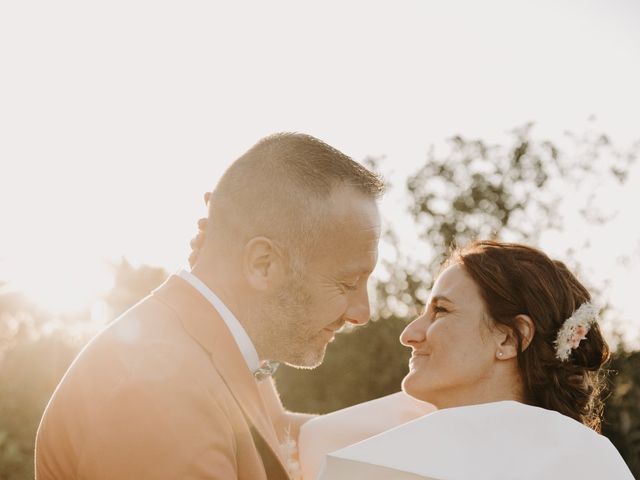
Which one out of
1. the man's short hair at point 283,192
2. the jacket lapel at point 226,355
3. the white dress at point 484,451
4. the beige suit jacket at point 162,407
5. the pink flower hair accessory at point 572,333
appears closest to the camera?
the beige suit jacket at point 162,407

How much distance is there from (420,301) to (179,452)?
14.5 m

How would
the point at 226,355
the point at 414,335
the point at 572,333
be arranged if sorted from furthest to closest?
the point at 414,335 → the point at 572,333 → the point at 226,355

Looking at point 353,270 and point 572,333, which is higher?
point 353,270

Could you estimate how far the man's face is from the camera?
3.26 m

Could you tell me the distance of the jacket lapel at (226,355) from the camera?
9.32ft

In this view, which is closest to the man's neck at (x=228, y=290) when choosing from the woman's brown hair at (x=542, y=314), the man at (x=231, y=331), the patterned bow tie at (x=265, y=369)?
the man at (x=231, y=331)

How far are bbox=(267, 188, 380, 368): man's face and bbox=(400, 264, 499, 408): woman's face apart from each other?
1211 millimetres

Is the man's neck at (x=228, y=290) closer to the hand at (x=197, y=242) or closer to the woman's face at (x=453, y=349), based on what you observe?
the hand at (x=197, y=242)

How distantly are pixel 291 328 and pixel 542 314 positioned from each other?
1.94m

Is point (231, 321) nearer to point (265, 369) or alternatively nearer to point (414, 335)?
point (265, 369)

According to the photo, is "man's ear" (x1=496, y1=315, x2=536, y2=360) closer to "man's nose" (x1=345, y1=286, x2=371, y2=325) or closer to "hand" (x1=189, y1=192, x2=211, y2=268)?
"man's nose" (x1=345, y1=286, x2=371, y2=325)

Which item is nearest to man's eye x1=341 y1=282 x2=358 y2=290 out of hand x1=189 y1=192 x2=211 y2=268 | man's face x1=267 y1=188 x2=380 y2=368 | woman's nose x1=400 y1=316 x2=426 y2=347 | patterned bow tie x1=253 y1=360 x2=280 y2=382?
man's face x1=267 y1=188 x2=380 y2=368

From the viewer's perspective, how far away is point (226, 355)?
289cm

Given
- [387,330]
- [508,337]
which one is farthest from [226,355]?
[387,330]
